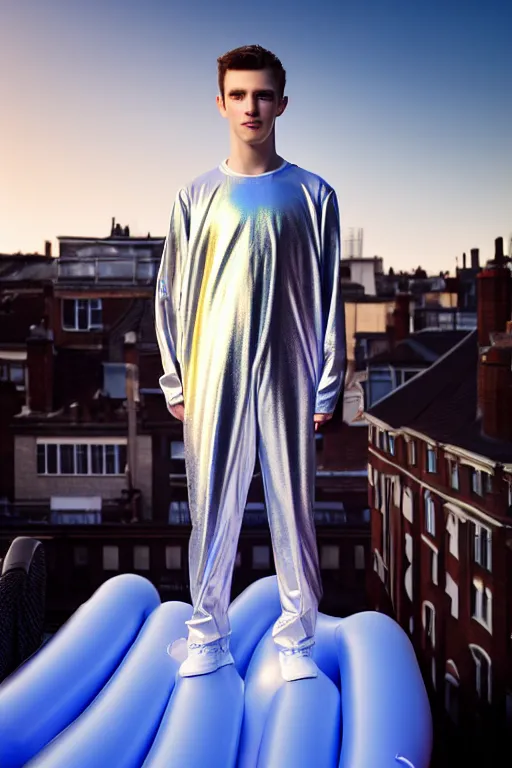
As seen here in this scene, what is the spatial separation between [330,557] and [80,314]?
2217 millimetres

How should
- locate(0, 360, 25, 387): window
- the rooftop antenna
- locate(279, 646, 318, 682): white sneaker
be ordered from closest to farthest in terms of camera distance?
locate(279, 646, 318, 682): white sneaker → the rooftop antenna → locate(0, 360, 25, 387): window

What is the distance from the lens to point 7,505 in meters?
5.67

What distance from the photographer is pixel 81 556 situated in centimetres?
564

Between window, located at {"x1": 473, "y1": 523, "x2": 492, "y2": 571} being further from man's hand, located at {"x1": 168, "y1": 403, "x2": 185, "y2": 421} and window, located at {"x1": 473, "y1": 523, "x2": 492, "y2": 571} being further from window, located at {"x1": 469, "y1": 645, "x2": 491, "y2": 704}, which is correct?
man's hand, located at {"x1": 168, "y1": 403, "x2": 185, "y2": 421}

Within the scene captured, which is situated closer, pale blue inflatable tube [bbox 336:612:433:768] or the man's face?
pale blue inflatable tube [bbox 336:612:433:768]

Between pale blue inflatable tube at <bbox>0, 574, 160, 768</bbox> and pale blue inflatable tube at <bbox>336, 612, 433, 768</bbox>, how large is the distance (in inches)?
36.8

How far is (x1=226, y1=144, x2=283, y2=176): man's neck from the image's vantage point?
3377mm

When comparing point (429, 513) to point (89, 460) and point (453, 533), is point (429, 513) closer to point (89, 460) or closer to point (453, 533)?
point (453, 533)

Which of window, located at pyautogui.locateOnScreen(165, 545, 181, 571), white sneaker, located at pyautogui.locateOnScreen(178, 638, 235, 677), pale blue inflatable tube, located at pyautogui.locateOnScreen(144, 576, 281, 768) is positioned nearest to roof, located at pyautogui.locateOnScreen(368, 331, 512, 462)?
window, located at pyautogui.locateOnScreen(165, 545, 181, 571)

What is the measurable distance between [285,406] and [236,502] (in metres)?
0.43

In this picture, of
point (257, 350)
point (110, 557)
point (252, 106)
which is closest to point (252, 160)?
point (252, 106)

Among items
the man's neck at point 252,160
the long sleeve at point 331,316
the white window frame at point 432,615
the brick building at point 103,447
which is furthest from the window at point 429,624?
the man's neck at point 252,160

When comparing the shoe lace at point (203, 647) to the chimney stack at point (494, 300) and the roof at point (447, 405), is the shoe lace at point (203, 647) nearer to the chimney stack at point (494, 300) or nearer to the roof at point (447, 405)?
the roof at point (447, 405)

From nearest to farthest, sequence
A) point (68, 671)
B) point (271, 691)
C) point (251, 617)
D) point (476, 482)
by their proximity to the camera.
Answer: point (271, 691) < point (68, 671) < point (251, 617) < point (476, 482)
